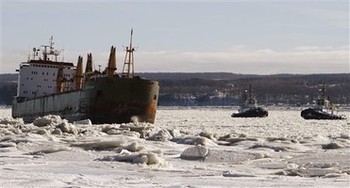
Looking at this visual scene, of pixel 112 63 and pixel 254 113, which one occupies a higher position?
pixel 112 63

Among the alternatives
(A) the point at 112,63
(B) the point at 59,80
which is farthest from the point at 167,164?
(B) the point at 59,80

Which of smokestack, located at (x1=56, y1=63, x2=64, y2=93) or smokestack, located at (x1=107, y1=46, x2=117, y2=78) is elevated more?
smokestack, located at (x1=107, y1=46, x2=117, y2=78)

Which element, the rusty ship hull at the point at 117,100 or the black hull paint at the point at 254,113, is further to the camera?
the black hull paint at the point at 254,113

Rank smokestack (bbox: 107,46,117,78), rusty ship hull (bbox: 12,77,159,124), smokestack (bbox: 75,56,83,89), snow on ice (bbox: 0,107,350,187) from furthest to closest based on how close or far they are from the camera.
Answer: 1. smokestack (bbox: 75,56,83,89)
2. smokestack (bbox: 107,46,117,78)
3. rusty ship hull (bbox: 12,77,159,124)
4. snow on ice (bbox: 0,107,350,187)

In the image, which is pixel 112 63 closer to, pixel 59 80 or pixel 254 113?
pixel 59 80

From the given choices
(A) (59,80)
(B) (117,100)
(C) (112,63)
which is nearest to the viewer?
(B) (117,100)

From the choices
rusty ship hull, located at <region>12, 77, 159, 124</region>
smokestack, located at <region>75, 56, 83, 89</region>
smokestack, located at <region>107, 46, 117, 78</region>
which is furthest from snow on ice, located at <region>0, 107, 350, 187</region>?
smokestack, located at <region>75, 56, 83, 89</region>

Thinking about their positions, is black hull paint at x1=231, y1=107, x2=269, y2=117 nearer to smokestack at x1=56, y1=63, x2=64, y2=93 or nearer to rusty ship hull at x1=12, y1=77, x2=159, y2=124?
smokestack at x1=56, y1=63, x2=64, y2=93

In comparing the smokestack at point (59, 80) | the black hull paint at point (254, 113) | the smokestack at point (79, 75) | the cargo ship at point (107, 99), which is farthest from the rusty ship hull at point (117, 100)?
the black hull paint at point (254, 113)

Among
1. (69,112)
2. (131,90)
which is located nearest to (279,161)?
(131,90)

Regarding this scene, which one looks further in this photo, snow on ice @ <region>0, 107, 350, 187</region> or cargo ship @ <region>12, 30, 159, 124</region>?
cargo ship @ <region>12, 30, 159, 124</region>

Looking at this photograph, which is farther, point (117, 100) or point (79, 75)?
point (79, 75)

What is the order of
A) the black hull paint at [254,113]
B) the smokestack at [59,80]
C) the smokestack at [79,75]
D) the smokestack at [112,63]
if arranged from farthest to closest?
the black hull paint at [254,113]
the smokestack at [59,80]
the smokestack at [79,75]
the smokestack at [112,63]

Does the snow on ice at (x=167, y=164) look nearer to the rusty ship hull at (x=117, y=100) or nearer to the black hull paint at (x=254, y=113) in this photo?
the rusty ship hull at (x=117, y=100)
